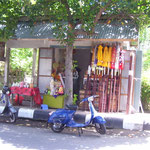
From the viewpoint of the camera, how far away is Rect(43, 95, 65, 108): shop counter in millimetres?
9102

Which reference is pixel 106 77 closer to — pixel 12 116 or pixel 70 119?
pixel 70 119

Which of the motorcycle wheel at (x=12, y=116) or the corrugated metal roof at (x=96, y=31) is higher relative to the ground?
the corrugated metal roof at (x=96, y=31)

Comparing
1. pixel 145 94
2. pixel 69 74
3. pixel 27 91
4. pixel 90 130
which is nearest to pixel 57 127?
pixel 90 130

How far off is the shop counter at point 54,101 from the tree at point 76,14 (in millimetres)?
1055

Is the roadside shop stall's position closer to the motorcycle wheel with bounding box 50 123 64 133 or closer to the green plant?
the green plant

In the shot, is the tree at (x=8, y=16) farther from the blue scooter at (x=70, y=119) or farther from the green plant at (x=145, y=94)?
the green plant at (x=145, y=94)

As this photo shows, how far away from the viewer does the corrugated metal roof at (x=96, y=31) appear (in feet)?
25.8

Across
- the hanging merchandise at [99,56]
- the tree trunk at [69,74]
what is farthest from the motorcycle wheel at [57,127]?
the hanging merchandise at [99,56]

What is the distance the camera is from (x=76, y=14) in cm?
802

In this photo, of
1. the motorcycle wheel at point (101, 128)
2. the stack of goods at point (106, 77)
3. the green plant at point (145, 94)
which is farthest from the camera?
the green plant at point (145, 94)

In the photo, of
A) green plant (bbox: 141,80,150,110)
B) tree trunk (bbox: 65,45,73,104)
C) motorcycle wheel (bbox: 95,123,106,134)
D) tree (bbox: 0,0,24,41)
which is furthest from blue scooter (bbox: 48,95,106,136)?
green plant (bbox: 141,80,150,110)

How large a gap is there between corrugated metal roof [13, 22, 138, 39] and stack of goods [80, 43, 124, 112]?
703mm

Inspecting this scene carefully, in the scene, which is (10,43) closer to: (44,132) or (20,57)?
(44,132)

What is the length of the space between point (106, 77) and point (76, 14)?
8.20 feet
